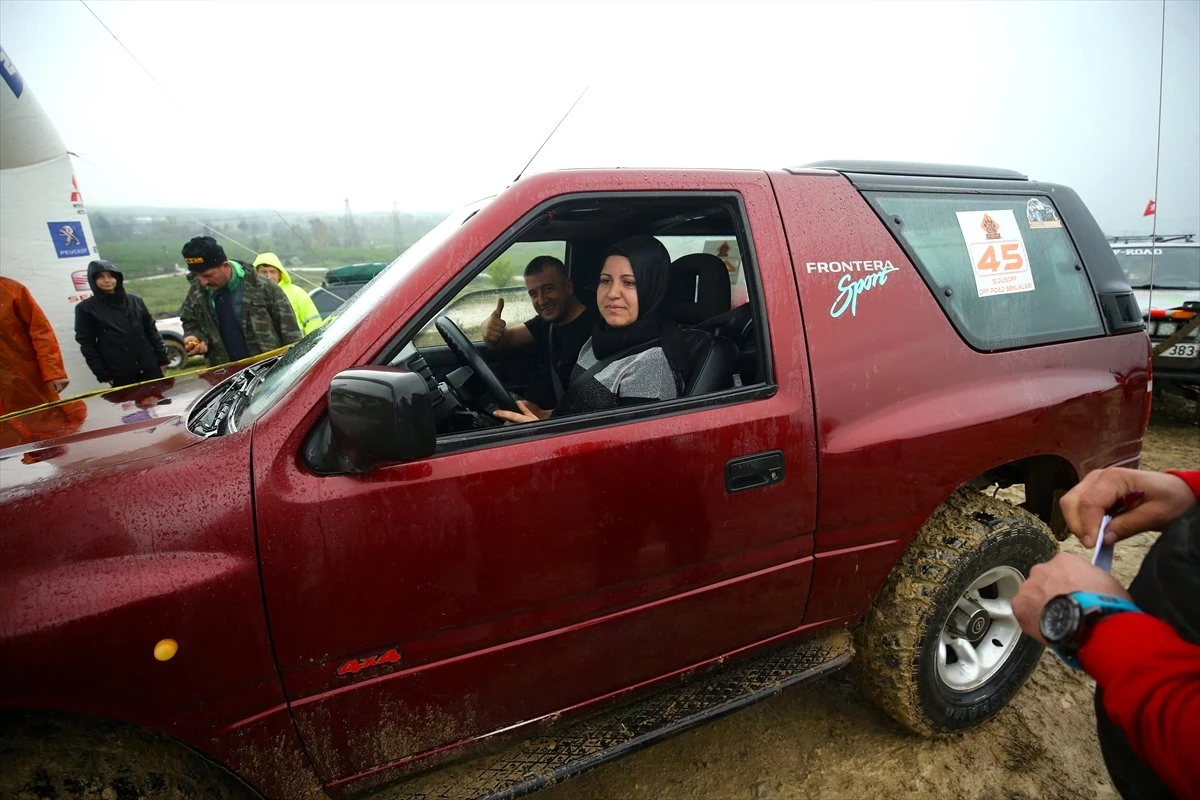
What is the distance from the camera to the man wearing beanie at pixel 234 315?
5.26 meters

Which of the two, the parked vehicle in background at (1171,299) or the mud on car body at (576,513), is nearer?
the mud on car body at (576,513)

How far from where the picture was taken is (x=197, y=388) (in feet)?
7.57

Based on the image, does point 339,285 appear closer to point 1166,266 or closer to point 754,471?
point 754,471

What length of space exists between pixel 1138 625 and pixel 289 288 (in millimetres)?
6916

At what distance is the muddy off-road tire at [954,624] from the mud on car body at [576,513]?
0.01 meters

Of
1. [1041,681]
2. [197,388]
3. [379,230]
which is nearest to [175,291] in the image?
[379,230]

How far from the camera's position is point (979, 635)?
238cm

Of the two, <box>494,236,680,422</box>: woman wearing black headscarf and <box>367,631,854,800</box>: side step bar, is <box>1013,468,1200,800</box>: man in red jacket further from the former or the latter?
<box>494,236,680,422</box>: woman wearing black headscarf

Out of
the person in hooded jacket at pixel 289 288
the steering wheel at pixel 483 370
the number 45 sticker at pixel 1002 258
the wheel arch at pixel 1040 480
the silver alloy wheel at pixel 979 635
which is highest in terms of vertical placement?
the person in hooded jacket at pixel 289 288

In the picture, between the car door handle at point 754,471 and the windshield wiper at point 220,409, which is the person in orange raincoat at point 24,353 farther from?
the car door handle at point 754,471

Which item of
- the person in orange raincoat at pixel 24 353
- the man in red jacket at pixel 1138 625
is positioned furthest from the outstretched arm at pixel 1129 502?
the person in orange raincoat at pixel 24 353

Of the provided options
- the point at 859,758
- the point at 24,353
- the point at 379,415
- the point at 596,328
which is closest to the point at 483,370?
the point at 596,328

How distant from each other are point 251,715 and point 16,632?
48 centimetres

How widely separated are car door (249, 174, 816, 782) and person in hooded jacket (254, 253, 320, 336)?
501 centimetres
